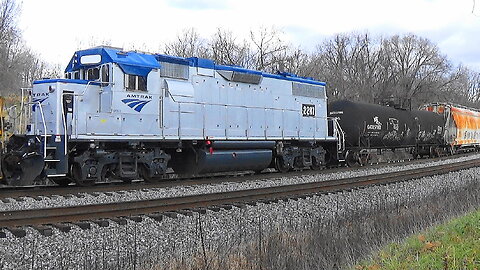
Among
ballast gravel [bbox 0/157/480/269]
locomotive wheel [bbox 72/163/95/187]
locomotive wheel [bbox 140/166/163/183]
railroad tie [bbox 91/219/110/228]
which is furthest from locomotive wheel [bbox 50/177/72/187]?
railroad tie [bbox 91/219/110/228]

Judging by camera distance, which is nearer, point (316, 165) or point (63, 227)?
point (63, 227)

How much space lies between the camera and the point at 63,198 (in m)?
10.0

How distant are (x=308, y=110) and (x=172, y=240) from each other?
12.5 meters

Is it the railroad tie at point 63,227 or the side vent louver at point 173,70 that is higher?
the side vent louver at point 173,70

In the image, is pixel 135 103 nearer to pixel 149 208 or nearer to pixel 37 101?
pixel 37 101

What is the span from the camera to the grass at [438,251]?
16.7 feet

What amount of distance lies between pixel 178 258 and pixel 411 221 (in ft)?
14.6

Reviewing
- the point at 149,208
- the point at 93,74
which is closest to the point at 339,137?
the point at 93,74

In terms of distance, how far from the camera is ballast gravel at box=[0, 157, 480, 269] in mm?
5766

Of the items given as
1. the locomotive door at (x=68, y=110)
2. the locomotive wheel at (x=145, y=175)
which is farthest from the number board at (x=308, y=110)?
the locomotive door at (x=68, y=110)

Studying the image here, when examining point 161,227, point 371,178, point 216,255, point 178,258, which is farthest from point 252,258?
point 371,178

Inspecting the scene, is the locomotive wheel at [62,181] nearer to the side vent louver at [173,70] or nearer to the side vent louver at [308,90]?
the side vent louver at [173,70]

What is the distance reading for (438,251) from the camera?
5594mm

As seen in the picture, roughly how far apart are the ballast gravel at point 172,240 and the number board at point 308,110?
27.9 feet
